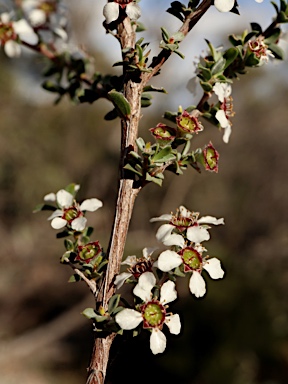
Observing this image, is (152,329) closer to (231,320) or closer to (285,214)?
(231,320)

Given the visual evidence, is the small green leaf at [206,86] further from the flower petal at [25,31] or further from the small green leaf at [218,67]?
the flower petal at [25,31]

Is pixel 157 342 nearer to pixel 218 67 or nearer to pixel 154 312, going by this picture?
pixel 154 312

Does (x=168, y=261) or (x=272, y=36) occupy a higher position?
(x=272, y=36)

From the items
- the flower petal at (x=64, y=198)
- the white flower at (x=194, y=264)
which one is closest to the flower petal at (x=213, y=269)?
the white flower at (x=194, y=264)

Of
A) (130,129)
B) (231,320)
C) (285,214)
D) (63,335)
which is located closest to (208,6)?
(130,129)

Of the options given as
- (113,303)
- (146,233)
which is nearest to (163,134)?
(113,303)
